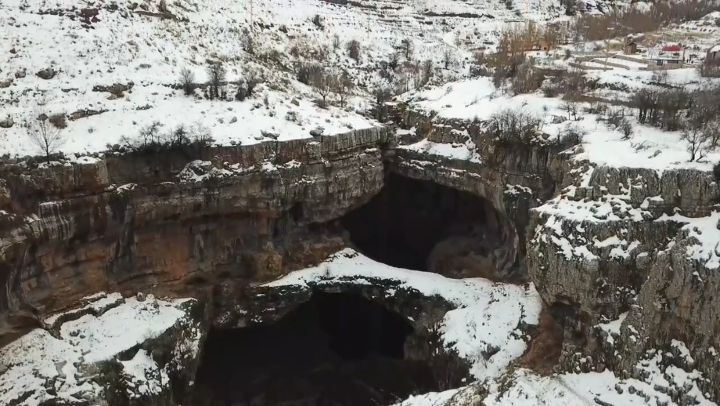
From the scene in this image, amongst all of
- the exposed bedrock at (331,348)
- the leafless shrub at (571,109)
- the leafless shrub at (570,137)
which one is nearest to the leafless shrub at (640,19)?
the leafless shrub at (571,109)

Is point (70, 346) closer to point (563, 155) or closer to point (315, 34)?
point (563, 155)

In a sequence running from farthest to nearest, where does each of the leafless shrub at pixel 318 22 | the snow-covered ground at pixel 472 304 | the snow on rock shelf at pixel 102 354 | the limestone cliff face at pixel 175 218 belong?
the leafless shrub at pixel 318 22, the snow-covered ground at pixel 472 304, the limestone cliff face at pixel 175 218, the snow on rock shelf at pixel 102 354

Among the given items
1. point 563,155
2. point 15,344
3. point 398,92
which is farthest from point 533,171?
point 15,344

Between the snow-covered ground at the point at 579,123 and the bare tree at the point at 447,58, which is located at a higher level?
the bare tree at the point at 447,58

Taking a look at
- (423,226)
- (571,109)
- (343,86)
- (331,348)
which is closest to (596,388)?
(571,109)

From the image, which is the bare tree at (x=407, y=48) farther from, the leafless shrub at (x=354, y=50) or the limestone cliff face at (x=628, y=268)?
the limestone cliff face at (x=628, y=268)

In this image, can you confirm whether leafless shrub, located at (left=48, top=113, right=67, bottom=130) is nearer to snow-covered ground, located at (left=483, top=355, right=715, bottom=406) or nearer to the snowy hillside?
the snowy hillside

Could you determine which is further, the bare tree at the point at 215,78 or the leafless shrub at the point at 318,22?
the leafless shrub at the point at 318,22
